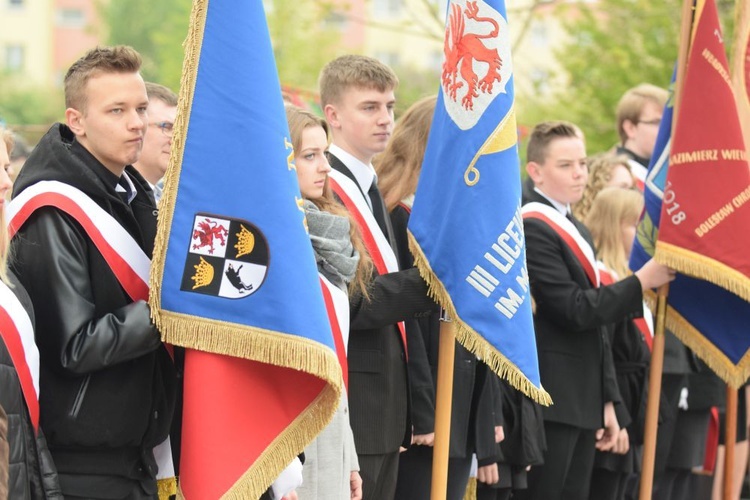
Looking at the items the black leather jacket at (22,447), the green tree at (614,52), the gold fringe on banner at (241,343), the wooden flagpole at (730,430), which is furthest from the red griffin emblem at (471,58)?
the green tree at (614,52)

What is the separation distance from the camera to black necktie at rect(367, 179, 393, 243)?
5.65 metres

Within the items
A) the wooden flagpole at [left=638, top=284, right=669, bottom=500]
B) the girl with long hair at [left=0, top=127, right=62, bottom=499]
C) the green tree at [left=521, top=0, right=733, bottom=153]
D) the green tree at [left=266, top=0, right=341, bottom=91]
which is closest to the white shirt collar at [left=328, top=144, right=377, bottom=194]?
the girl with long hair at [left=0, top=127, right=62, bottom=499]

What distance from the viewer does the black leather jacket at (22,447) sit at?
3.75 metres

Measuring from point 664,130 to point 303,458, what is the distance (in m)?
3.48

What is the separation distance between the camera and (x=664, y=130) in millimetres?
7305

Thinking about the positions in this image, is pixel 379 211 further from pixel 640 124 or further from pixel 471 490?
pixel 640 124

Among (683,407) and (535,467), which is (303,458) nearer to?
(535,467)

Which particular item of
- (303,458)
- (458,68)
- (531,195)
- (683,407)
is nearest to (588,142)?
(683,407)

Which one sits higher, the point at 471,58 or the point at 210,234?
the point at 471,58

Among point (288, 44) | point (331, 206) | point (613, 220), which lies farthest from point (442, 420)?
point (288, 44)

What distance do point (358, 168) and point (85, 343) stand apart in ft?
6.34

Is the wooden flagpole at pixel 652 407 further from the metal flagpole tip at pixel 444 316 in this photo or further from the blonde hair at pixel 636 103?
the blonde hair at pixel 636 103

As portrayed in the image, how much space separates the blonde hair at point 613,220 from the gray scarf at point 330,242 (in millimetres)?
3141

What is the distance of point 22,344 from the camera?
3.93m
